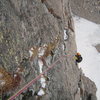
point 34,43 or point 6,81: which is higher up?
point 34,43

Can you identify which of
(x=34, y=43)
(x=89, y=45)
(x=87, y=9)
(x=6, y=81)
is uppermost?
(x=87, y=9)

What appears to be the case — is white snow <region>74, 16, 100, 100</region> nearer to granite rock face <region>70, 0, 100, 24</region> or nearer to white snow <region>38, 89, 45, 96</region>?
granite rock face <region>70, 0, 100, 24</region>

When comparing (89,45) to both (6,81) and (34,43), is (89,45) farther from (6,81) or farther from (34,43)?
(6,81)

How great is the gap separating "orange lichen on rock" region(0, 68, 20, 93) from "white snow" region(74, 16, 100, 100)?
1090 centimetres

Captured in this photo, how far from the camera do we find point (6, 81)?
4.72 meters

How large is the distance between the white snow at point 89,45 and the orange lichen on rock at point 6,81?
10.9 meters

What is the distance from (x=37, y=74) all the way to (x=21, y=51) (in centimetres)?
90

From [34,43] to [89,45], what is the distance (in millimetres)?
13552

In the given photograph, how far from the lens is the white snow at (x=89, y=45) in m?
15.8

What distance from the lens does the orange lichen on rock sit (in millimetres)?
4633

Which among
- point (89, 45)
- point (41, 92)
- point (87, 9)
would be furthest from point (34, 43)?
point (87, 9)

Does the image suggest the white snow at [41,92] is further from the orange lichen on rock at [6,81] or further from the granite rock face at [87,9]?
the granite rock face at [87,9]

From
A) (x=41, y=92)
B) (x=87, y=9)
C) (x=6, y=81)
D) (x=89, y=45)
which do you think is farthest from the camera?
(x=87, y=9)

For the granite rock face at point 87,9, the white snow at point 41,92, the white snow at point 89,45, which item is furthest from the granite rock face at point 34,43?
the granite rock face at point 87,9
